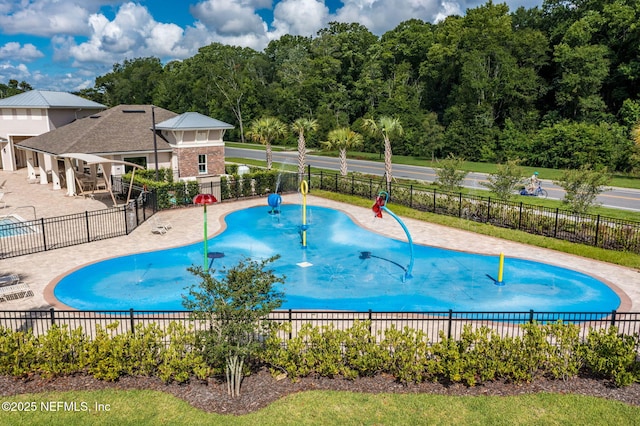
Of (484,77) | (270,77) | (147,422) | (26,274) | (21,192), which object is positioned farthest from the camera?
(270,77)

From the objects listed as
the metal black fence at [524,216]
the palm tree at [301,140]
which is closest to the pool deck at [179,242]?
the metal black fence at [524,216]

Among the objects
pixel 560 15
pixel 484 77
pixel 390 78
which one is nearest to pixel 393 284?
pixel 484 77

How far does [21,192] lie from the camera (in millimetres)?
34812

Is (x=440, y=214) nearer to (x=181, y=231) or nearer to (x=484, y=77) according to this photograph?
(x=181, y=231)

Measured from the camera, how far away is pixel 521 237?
79.8 ft

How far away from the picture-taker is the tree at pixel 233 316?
10852 mm

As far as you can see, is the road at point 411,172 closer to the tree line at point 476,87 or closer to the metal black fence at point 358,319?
the tree line at point 476,87

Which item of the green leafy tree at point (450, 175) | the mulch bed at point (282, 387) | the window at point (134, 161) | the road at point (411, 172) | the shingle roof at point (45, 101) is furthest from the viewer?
the shingle roof at point (45, 101)

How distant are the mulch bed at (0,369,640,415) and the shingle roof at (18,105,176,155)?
25133 millimetres

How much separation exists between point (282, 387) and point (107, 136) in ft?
97.0

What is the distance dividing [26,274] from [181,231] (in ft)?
26.7

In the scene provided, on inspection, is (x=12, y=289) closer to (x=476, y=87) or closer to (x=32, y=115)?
(x=32, y=115)

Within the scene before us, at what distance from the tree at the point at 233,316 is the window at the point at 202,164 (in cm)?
2672

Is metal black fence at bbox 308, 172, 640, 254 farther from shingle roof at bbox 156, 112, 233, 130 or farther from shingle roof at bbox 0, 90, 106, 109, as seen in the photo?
shingle roof at bbox 0, 90, 106, 109
